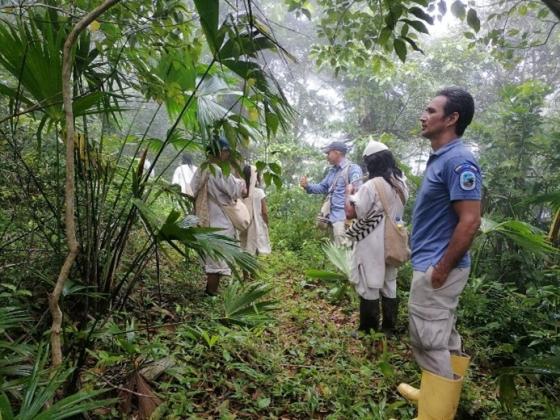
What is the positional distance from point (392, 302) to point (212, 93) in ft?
8.05

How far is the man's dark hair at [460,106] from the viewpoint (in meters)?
2.22

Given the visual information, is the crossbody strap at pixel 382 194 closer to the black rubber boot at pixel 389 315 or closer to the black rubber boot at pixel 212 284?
the black rubber boot at pixel 389 315

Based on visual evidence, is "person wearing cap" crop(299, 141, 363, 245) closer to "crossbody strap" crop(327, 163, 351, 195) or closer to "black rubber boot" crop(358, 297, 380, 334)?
"crossbody strap" crop(327, 163, 351, 195)

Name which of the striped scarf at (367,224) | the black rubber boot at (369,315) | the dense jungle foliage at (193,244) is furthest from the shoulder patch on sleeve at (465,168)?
the black rubber boot at (369,315)

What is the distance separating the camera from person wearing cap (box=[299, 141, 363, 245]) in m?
5.23

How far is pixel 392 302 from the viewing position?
3557mm

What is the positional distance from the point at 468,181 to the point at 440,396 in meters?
1.20

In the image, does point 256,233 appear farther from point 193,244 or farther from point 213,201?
Result: point 193,244

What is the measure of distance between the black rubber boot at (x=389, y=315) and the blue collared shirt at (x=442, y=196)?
138cm

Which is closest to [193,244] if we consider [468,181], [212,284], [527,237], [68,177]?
[68,177]

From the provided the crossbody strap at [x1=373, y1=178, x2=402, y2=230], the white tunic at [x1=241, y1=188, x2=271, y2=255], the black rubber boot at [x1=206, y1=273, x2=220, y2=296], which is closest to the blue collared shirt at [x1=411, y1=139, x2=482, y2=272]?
the crossbody strap at [x1=373, y1=178, x2=402, y2=230]

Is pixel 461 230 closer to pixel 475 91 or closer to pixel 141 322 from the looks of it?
pixel 141 322

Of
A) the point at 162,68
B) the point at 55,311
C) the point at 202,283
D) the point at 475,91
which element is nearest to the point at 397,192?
the point at 162,68

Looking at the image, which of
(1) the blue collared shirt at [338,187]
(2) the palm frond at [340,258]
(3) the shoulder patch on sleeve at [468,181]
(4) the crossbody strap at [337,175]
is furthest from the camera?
(4) the crossbody strap at [337,175]
